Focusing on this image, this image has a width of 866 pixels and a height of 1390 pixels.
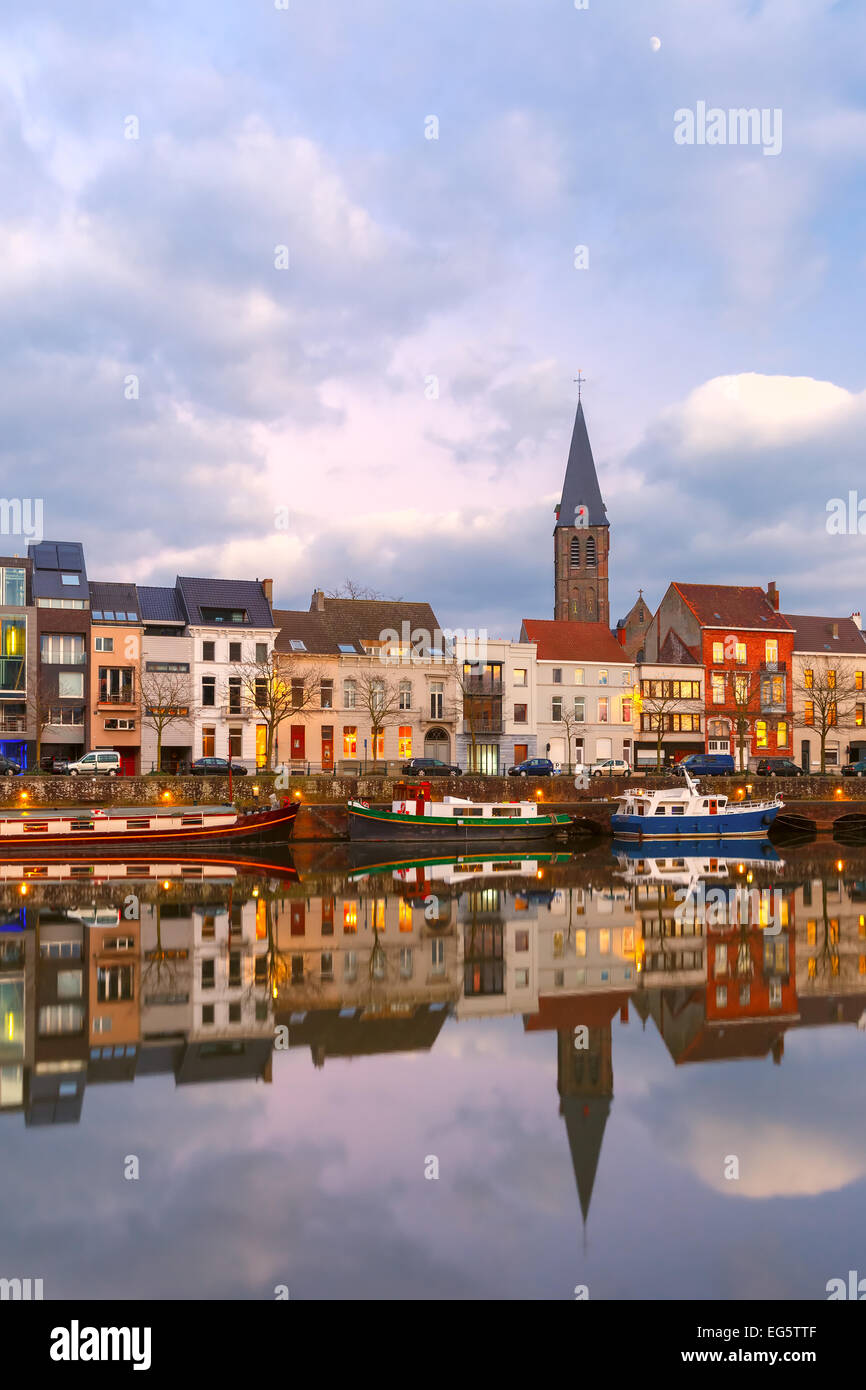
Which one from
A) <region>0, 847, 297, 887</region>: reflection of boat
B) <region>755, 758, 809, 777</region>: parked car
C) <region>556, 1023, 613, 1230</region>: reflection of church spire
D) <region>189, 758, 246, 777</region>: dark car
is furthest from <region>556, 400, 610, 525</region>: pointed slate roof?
<region>556, 1023, 613, 1230</region>: reflection of church spire

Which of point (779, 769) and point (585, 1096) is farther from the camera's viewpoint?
point (779, 769)

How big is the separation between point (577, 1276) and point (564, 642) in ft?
199

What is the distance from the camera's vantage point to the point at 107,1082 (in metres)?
11.7

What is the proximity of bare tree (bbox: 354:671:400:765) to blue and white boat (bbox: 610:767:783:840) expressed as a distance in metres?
18.0

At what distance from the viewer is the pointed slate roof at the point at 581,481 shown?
92.8 m

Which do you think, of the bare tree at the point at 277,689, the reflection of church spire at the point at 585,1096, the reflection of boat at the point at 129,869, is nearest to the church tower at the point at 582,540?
the bare tree at the point at 277,689

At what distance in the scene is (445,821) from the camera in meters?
43.2

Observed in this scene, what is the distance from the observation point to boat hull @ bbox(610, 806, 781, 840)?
1738 inches

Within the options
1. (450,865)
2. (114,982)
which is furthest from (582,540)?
(114,982)

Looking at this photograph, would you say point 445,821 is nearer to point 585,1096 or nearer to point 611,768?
point 611,768

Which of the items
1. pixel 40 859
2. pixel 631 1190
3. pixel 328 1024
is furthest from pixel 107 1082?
pixel 40 859

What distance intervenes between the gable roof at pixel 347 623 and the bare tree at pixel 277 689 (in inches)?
73.4

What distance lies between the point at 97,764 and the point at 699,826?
28959 millimetres
